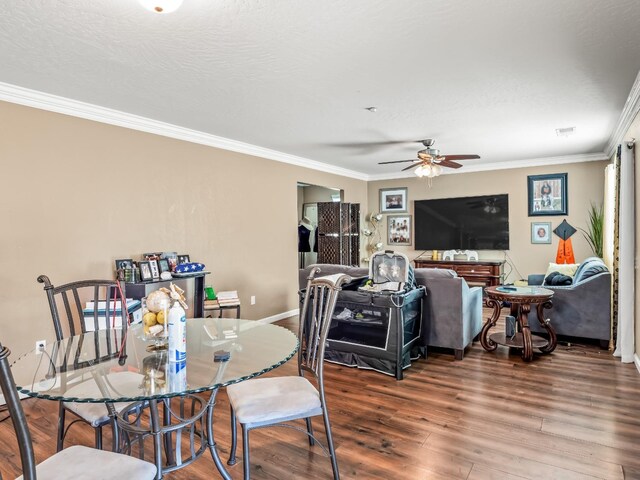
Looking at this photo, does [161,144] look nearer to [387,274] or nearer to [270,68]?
[270,68]

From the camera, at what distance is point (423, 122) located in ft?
14.0

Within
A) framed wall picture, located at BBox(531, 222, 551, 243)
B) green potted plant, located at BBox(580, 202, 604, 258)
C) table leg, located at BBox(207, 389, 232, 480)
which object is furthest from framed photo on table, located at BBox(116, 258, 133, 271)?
green potted plant, located at BBox(580, 202, 604, 258)

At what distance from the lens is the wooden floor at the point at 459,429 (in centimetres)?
217

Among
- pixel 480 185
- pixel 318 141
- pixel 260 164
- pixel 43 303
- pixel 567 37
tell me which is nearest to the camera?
pixel 567 37

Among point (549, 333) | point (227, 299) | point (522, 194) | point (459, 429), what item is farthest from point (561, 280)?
point (227, 299)

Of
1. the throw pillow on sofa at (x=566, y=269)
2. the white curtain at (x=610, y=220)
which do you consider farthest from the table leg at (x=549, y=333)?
the throw pillow on sofa at (x=566, y=269)

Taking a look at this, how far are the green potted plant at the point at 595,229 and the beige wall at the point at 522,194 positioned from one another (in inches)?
2.6

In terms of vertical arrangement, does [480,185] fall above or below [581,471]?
above

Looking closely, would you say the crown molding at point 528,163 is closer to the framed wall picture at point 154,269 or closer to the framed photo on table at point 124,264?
the framed wall picture at point 154,269

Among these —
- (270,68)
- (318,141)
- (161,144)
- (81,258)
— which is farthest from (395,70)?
(81,258)

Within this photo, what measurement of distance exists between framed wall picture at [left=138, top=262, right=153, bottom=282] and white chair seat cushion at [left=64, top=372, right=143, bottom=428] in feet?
6.26

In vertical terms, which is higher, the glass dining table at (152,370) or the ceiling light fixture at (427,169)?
the ceiling light fixture at (427,169)

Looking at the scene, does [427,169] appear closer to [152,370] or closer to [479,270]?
[479,270]

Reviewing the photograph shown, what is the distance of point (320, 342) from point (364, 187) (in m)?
6.29
